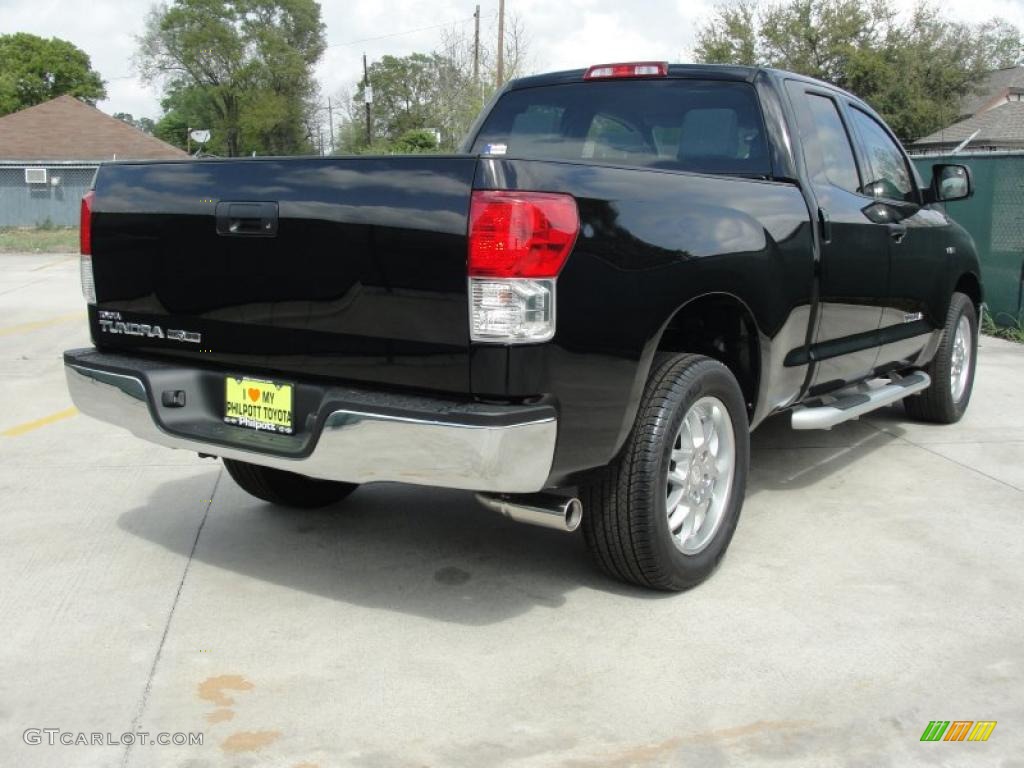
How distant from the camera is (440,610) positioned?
12.6ft

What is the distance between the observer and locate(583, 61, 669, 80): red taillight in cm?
494

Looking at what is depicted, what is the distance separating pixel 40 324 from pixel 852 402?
8.72 m

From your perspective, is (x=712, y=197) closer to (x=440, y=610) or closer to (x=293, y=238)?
(x=293, y=238)

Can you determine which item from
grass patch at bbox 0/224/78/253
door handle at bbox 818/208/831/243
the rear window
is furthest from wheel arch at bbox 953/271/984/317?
grass patch at bbox 0/224/78/253

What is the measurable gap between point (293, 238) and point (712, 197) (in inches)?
59.4

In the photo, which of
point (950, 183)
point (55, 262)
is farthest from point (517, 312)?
point (55, 262)

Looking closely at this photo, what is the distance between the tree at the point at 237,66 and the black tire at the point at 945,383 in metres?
68.4

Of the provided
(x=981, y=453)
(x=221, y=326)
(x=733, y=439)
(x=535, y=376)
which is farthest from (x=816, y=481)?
(x=221, y=326)

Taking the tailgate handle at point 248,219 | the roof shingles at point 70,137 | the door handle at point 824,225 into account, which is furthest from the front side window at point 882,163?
the roof shingles at point 70,137

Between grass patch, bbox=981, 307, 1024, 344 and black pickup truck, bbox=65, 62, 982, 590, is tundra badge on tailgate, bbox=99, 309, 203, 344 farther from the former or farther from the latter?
grass patch, bbox=981, 307, 1024, 344

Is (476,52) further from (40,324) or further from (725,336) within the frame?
(725,336)

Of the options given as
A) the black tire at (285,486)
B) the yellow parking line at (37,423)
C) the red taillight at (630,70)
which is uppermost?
the red taillight at (630,70)

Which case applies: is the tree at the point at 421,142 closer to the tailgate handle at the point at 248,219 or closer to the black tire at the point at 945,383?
the black tire at the point at 945,383

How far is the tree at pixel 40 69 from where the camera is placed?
77.2 m
